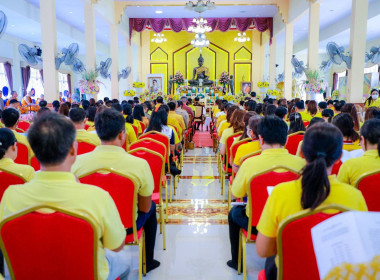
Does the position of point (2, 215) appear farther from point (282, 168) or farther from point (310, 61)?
point (310, 61)

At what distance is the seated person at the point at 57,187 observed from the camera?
4.63ft

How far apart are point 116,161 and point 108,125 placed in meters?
0.26

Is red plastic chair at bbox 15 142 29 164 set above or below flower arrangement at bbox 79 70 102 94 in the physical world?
below

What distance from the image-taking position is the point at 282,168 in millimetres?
2014

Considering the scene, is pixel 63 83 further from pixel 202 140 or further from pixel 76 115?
pixel 76 115

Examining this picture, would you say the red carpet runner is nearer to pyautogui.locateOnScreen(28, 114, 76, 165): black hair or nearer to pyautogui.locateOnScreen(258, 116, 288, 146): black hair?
pyautogui.locateOnScreen(258, 116, 288, 146): black hair

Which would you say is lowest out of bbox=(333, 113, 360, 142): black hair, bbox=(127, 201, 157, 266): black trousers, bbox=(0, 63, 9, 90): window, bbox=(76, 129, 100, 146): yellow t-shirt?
bbox=(127, 201, 157, 266): black trousers

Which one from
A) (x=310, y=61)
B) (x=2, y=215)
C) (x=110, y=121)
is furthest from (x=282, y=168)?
(x=310, y=61)

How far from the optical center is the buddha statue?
1750cm

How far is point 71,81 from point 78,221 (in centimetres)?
2131

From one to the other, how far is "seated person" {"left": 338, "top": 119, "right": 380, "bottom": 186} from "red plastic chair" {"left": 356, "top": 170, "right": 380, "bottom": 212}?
10cm

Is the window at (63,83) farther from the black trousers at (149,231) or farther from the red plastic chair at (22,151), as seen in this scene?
the black trousers at (149,231)

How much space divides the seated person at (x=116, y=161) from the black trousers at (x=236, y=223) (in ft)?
2.00

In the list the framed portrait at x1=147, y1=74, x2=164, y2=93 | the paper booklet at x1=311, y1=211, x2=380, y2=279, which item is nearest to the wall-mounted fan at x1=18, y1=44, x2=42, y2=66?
the framed portrait at x1=147, y1=74, x2=164, y2=93
